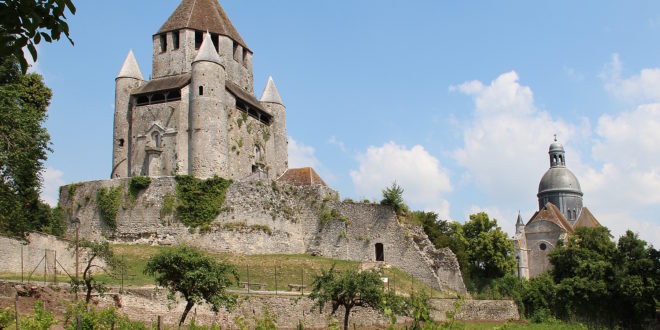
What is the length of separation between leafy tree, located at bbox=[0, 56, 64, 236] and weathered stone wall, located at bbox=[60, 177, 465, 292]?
8.94ft

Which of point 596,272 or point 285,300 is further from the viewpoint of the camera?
point 596,272

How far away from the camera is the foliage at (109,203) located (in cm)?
4072

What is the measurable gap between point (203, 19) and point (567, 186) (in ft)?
179

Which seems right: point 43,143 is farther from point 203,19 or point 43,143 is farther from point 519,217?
point 519,217

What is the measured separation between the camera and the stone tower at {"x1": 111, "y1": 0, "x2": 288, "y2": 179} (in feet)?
148

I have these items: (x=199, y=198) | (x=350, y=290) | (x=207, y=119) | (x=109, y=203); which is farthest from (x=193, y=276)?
(x=207, y=119)

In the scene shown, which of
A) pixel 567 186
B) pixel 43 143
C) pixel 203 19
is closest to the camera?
pixel 43 143

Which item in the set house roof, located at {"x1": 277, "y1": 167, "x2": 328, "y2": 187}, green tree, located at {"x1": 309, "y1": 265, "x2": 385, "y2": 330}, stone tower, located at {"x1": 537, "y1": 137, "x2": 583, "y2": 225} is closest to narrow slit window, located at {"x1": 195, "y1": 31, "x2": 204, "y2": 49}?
house roof, located at {"x1": 277, "y1": 167, "x2": 328, "y2": 187}

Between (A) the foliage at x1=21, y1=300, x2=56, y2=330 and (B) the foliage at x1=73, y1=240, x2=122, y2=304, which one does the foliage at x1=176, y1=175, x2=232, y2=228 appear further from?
(A) the foliage at x1=21, y1=300, x2=56, y2=330

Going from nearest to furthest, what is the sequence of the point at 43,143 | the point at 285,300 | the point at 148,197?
1. the point at 285,300
2. the point at 43,143
3. the point at 148,197

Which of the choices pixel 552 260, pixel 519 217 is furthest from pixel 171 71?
pixel 519 217

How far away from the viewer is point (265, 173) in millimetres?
47625

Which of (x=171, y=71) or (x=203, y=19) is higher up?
(x=203, y=19)

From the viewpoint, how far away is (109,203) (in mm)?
40906
